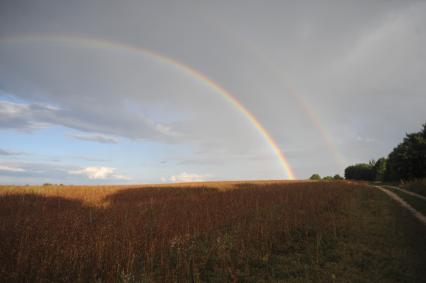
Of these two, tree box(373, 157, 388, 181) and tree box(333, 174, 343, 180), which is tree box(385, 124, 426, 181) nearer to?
tree box(373, 157, 388, 181)

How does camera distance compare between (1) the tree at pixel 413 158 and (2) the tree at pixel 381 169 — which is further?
(2) the tree at pixel 381 169

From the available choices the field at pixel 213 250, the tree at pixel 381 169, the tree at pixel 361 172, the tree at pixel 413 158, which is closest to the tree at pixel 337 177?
the tree at pixel 361 172

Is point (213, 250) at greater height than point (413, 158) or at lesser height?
lesser

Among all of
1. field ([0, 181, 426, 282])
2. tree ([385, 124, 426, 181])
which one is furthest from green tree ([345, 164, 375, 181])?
field ([0, 181, 426, 282])

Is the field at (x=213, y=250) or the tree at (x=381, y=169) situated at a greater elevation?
the tree at (x=381, y=169)

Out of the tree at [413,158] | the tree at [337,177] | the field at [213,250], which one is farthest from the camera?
the tree at [337,177]

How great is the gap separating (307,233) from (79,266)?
753cm

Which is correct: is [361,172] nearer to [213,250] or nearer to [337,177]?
[337,177]

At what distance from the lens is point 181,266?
6.28 m

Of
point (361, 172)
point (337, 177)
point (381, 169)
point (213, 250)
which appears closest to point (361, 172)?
point (361, 172)

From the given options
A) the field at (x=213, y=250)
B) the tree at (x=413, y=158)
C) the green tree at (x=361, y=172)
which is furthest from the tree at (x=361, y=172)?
the field at (x=213, y=250)

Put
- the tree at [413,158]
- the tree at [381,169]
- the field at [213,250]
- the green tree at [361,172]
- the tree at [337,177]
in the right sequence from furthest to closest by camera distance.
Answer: the tree at [337,177] → the green tree at [361,172] → the tree at [381,169] → the tree at [413,158] → the field at [213,250]

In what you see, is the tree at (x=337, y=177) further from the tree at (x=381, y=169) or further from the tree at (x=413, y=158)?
the tree at (x=413, y=158)

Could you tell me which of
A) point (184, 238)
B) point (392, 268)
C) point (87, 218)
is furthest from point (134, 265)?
point (392, 268)
